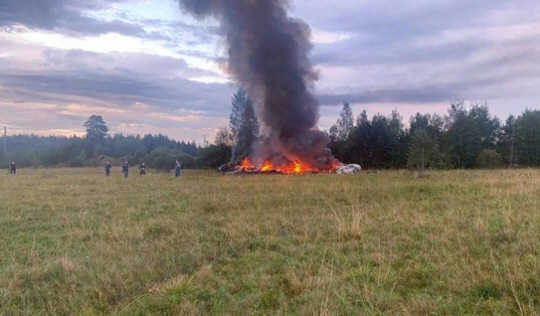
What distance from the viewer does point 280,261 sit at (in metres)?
6.82

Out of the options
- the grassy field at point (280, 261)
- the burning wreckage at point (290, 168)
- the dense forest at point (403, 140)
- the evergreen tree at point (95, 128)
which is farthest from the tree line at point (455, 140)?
the evergreen tree at point (95, 128)

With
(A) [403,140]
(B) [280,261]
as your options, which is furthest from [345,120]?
(B) [280,261]

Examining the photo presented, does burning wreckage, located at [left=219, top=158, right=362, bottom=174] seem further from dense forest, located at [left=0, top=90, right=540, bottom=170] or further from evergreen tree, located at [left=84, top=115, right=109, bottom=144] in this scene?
evergreen tree, located at [left=84, top=115, right=109, bottom=144]

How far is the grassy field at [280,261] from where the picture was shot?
4918mm

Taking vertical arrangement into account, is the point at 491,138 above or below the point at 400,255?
above

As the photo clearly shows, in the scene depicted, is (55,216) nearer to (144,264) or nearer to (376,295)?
(144,264)

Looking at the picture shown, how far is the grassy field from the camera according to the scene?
4.92 m

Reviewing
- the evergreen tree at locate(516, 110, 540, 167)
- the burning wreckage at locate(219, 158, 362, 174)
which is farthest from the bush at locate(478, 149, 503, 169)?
the burning wreckage at locate(219, 158, 362, 174)

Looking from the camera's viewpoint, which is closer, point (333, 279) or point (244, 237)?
point (333, 279)

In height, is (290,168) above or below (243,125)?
below

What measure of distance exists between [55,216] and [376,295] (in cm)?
1087

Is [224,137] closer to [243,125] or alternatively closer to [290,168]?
[243,125]

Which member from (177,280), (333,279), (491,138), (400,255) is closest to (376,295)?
(333,279)

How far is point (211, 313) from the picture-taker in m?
4.75
